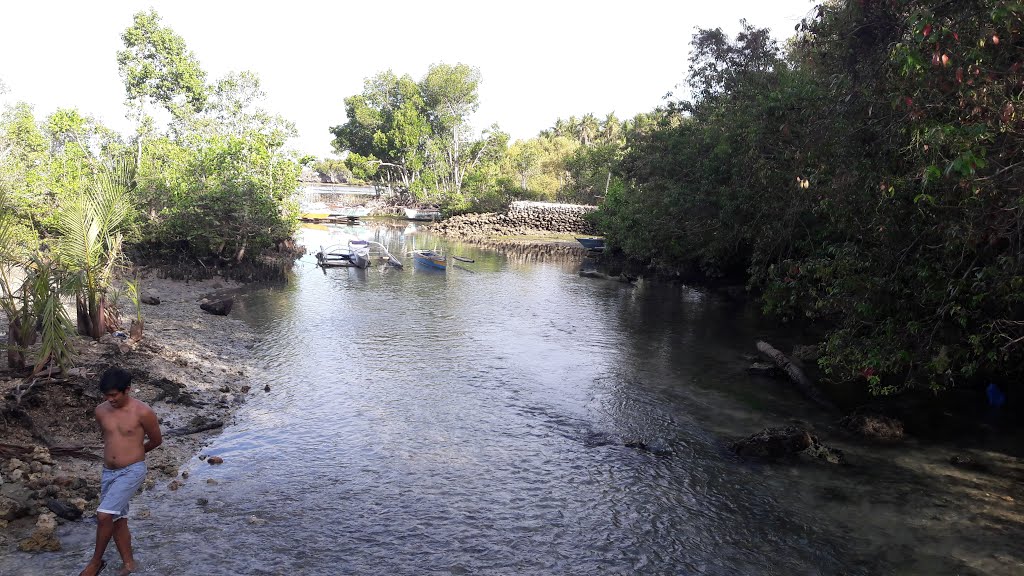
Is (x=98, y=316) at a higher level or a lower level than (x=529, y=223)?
lower

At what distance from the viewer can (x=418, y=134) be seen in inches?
3123

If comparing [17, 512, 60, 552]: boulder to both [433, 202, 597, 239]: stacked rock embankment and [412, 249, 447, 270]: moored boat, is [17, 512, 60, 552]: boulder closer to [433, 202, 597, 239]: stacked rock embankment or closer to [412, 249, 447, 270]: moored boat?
[412, 249, 447, 270]: moored boat

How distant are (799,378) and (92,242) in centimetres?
1565

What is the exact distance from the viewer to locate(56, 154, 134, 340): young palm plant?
38.7ft

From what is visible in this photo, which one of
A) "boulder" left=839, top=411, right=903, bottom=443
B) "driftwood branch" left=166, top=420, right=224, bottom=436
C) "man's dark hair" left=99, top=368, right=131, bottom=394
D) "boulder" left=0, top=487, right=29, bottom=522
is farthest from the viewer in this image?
"boulder" left=839, top=411, right=903, bottom=443

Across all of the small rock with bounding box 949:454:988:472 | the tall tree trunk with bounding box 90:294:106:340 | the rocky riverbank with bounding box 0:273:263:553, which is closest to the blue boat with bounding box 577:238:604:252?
the rocky riverbank with bounding box 0:273:263:553

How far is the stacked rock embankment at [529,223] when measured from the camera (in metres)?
65.6

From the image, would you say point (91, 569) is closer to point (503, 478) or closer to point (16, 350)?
point (16, 350)

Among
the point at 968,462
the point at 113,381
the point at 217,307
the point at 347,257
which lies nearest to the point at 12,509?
the point at 113,381

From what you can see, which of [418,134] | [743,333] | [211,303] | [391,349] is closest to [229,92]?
[418,134]

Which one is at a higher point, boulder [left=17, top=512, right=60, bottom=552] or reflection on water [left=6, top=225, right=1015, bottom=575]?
boulder [left=17, top=512, right=60, bottom=552]

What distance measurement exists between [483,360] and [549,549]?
970 cm

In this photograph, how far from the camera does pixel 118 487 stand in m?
6.20

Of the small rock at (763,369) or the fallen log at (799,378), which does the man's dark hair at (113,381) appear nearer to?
the fallen log at (799,378)
